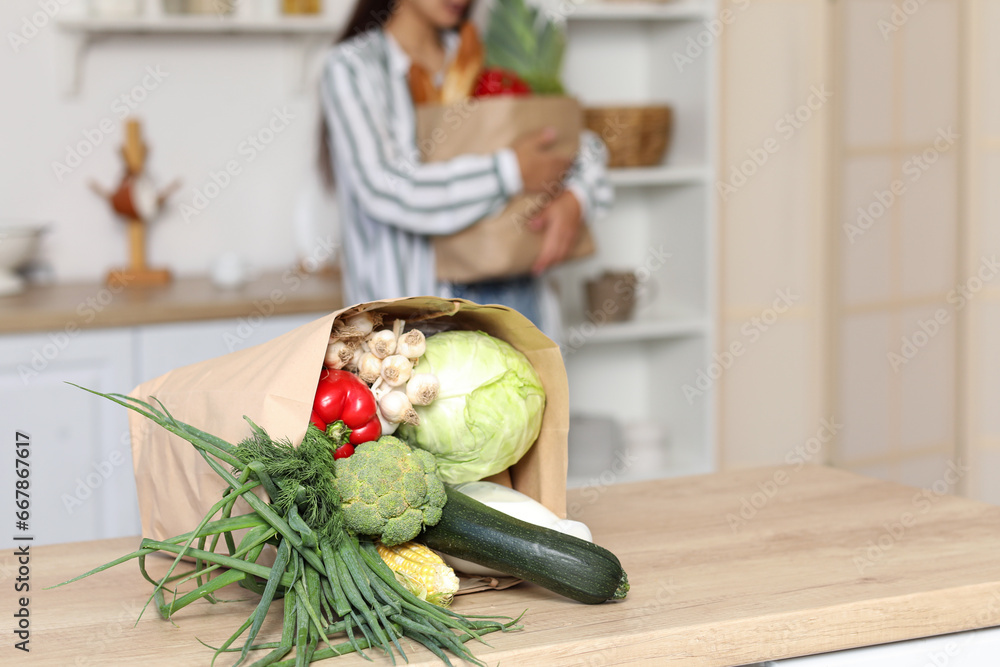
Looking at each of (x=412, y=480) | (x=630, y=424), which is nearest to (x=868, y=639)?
(x=412, y=480)

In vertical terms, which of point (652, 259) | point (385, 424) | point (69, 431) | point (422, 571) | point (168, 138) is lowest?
point (69, 431)

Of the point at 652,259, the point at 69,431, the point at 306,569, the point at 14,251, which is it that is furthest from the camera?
the point at 652,259

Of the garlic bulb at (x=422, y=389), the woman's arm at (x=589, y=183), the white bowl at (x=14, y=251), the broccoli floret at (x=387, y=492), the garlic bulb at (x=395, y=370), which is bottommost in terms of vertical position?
the broccoli floret at (x=387, y=492)

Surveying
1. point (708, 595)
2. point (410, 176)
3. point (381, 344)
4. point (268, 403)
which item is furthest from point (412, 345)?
point (410, 176)

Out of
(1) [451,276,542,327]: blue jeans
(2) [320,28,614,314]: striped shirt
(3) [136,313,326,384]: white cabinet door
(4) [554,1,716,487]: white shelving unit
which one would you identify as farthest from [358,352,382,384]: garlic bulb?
(4) [554,1,716,487]: white shelving unit

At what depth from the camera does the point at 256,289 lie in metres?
2.34

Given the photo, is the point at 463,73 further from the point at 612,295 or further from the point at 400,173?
the point at 612,295

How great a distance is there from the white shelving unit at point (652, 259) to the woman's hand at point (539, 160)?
0.60 meters

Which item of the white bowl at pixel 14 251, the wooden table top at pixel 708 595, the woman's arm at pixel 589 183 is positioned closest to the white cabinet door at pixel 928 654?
the wooden table top at pixel 708 595

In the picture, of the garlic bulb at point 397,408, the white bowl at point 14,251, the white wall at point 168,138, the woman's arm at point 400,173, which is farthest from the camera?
the white wall at point 168,138

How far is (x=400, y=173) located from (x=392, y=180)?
0.02 meters

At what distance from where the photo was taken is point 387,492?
734mm

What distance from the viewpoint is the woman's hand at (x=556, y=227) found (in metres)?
2.02

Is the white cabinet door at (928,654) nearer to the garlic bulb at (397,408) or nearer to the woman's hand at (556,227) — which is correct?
the garlic bulb at (397,408)
